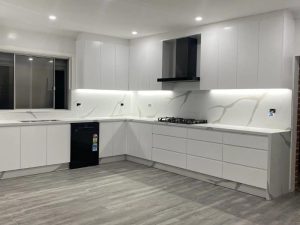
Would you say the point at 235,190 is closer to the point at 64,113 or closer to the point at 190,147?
the point at 190,147

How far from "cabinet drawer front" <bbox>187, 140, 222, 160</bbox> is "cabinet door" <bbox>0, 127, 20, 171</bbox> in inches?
112

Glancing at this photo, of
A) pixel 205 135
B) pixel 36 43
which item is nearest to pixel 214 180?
pixel 205 135

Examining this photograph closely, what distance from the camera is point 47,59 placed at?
5.94 metres

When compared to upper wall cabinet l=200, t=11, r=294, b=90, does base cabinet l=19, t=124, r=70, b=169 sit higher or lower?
lower

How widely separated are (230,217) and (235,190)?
1043 mm

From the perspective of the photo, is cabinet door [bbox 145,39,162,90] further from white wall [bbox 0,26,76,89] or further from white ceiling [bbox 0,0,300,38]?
white wall [bbox 0,26,76,89]

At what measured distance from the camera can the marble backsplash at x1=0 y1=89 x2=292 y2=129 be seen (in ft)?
14.6

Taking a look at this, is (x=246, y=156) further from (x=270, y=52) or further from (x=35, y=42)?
(x=35, y=42)

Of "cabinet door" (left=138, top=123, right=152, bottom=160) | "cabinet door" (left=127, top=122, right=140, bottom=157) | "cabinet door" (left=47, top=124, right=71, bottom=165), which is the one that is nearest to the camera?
"cabinet door" (left=47, top=124, right=71, bottom=165)

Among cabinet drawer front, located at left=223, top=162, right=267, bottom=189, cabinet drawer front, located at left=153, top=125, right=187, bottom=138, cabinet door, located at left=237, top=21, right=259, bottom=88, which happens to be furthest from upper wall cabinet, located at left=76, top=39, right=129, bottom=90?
cabinet drawer front, located at left=223, top=162, right=267, bottom=189

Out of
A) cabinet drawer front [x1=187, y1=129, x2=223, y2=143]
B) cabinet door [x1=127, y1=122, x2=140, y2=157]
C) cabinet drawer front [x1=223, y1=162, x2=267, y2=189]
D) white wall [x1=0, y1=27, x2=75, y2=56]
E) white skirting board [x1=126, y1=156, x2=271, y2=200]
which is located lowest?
white skirting board [x1=126, y1=156, x2=271, y2=200]

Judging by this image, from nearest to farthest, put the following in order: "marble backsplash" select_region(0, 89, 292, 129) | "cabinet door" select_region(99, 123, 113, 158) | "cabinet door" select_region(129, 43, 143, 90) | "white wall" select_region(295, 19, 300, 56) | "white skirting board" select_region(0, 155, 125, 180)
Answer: "white wall" select_region(295, 19, 300, 56) < "marble backsplash" select_region(0, 89, 292, 129) < "white skirting board" select_region(0, 155, 125, 180) < "cabinet door" select_region(99, 123, 113, 158) < "cabinet door" select_region(129, 43, 143, 90)

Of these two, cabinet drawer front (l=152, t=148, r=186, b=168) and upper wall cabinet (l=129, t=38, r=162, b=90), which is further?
upper wall cabinet (l=129, t=38, r=162, b=90)

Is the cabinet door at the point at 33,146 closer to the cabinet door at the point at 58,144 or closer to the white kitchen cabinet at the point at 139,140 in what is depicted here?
the cabinet door at the point at 58,144
